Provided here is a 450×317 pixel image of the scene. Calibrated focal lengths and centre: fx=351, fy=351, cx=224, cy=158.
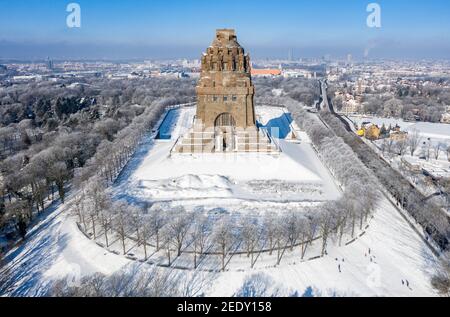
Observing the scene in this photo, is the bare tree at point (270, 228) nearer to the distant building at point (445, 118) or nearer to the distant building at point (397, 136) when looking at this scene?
the distant building at point (397, 136)

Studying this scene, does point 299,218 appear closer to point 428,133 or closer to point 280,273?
point 280,273

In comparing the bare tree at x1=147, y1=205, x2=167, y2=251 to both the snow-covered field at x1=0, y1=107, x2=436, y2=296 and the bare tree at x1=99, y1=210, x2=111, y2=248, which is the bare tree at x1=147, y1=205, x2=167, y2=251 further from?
the bare tree at x1=99, y1=210, x2=111, y2=248

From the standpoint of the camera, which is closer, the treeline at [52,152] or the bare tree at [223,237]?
the bare tree at [223,237]

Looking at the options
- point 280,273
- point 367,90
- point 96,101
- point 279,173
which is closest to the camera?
point 280,273

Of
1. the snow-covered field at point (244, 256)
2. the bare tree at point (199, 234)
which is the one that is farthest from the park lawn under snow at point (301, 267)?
the bare tree at point (199, 234)

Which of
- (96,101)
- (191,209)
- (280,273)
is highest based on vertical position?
(96,101)

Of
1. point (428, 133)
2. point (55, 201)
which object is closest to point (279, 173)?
point (55, 201)
